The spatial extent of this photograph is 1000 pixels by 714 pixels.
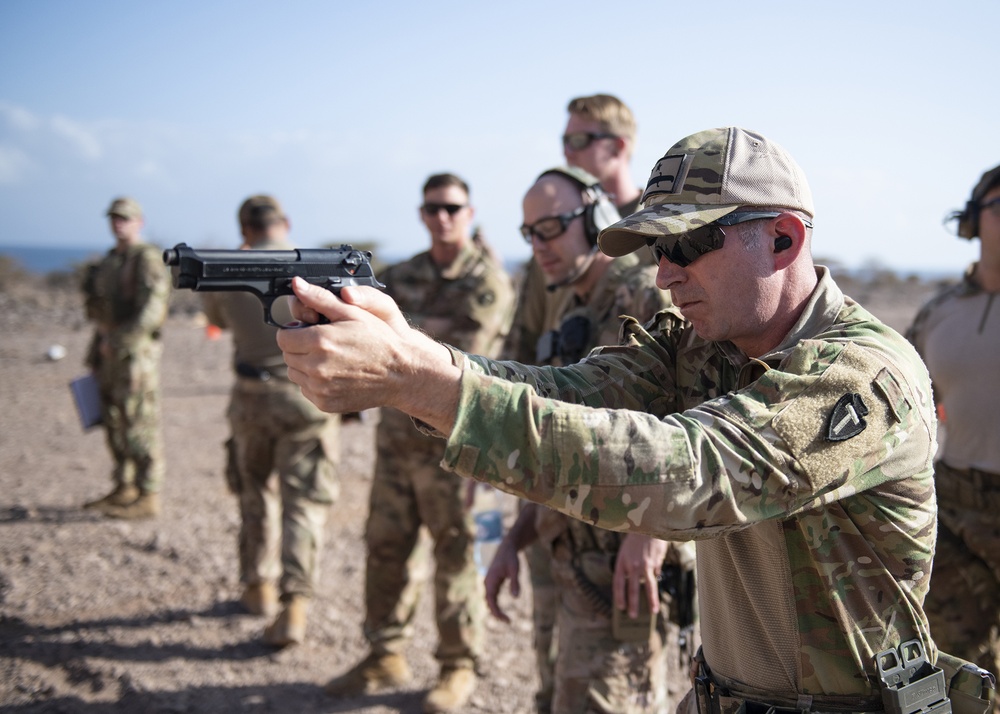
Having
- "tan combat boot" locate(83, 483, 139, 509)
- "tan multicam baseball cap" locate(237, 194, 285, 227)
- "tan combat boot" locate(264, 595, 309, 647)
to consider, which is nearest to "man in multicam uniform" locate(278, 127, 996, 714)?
"tan combat boot" locate(264, 595, 309, 647)

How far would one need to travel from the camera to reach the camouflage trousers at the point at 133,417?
7367mm

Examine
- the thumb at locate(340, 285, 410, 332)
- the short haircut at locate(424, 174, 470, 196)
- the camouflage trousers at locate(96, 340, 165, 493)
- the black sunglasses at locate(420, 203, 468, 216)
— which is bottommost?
the camouflage trousers at locate(96, 340, 165, 493)

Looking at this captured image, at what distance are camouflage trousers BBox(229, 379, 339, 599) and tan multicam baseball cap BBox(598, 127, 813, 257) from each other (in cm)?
381

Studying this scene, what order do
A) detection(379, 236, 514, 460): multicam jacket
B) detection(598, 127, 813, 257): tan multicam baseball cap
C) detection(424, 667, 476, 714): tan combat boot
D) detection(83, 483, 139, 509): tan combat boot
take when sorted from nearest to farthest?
detection(598, 127, 813, 257): tan multicam baseball cap, detection(424, 667, 476, 714): tan combat boot, detection(379, 236, 514, 460): multicam jacket, detection(83, 483, 139, 509): tan combat boot

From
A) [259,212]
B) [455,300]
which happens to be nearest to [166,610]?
[259,212]

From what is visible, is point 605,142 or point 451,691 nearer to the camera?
point 451,691

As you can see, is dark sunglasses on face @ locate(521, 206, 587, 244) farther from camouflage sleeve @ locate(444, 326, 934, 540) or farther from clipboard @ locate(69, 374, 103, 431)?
clipboard @ locate(69, 374, 103, 431)

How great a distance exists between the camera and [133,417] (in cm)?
748

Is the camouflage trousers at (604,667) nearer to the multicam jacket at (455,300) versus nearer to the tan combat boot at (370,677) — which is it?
the tan combat boot at (370,677)

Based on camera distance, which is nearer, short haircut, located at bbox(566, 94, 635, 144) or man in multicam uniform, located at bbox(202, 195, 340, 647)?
short haircut, located at bbox(566, 94, 635, 144)

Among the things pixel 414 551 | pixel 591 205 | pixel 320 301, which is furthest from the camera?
pixel 414 551

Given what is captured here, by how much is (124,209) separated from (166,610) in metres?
3.83

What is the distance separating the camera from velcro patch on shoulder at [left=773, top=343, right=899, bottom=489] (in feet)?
5.14

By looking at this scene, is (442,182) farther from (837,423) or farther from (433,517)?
(837,423)
